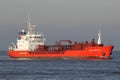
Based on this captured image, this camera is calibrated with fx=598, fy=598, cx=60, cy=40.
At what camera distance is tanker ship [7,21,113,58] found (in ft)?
438

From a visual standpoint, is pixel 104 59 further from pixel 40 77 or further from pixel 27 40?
pixel 40 77

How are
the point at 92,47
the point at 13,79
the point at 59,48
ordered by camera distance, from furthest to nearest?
the point at 59,48 < the point at 92,47 < the point at 13,79

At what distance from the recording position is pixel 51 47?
144 meters

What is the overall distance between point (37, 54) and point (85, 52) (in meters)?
13.3

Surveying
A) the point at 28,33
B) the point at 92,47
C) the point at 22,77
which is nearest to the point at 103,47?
the point at 92,47

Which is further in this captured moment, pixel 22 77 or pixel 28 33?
pixel 28 33

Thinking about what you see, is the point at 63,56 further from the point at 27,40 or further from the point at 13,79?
the point at 13,79

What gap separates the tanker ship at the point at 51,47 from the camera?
13362cm

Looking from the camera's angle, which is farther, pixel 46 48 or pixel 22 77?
pixel 46 48

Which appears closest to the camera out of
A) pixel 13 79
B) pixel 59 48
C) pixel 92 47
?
pixel 13 79

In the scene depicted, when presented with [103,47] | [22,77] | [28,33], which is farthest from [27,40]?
[22,77]

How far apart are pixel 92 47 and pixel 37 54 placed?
15108 millimetres

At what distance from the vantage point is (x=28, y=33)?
145 metres

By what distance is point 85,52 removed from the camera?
13362 cm
